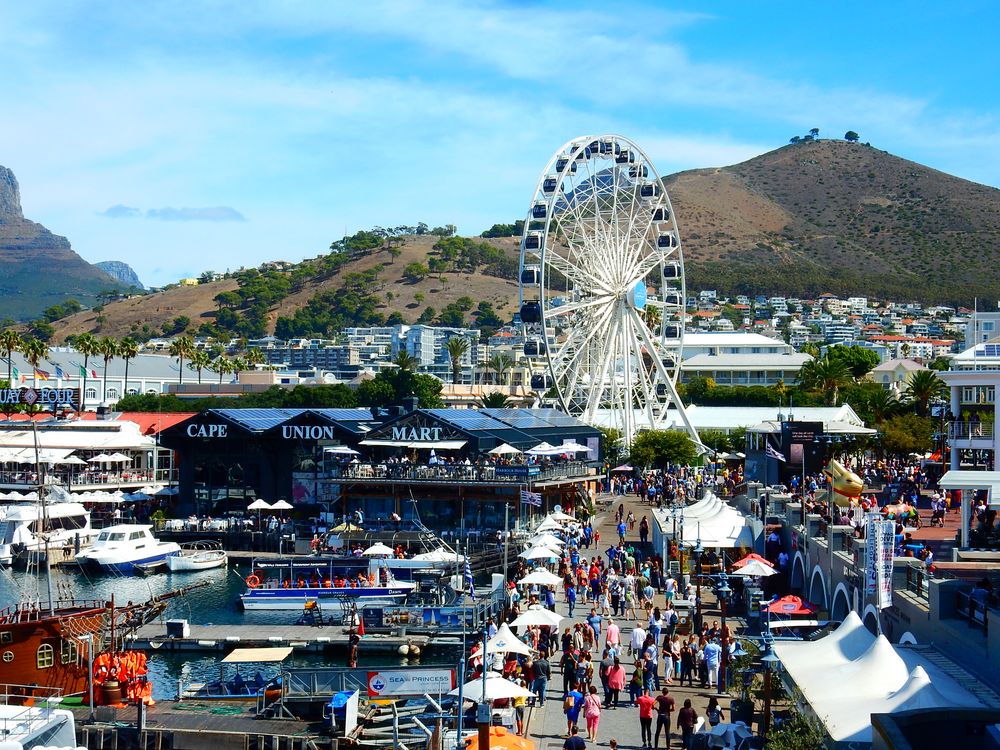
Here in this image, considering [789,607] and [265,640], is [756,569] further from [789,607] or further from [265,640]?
[265,640]

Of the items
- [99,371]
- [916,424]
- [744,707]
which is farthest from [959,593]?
[99,371]

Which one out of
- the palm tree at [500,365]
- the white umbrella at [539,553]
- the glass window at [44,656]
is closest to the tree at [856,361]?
the palm tree at [500,365]

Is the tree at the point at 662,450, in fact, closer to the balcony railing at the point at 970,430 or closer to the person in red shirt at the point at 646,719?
the balcony railing at the point at 970,430

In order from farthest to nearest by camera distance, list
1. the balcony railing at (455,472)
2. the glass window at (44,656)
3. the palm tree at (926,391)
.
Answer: the palm tree at (926,391)
the balcony railing at (455,472)
the glass window at (44,656)

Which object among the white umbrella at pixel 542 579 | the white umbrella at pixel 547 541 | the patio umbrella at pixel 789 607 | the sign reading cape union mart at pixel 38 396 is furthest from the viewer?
the sign reading cape union mart at pixel 38 396

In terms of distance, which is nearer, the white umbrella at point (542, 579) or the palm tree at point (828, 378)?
the white umbrella at point (542, 579)

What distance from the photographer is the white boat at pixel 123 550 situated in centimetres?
5125

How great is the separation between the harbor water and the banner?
193 cm

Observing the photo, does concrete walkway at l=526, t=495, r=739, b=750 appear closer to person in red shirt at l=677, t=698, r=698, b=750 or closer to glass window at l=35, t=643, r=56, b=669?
person in red shirt at l=677, t=698, r=698, b=750

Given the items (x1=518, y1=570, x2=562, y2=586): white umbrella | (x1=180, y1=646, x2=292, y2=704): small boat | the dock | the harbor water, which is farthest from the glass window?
(x1=518, y1=570, x2=562, y2=586): white umbrella

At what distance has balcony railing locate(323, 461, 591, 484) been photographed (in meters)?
52.8

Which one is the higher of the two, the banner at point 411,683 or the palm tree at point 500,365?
the palm tree at point 500,365

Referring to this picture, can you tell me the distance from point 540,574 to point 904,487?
2200 centimetres

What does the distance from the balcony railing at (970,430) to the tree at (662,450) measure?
882 inches
